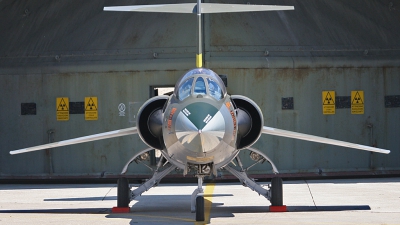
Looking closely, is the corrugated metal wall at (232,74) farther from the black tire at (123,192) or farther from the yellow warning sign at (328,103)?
the black tire at (123,192)

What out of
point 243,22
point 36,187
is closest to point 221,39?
point 243,22

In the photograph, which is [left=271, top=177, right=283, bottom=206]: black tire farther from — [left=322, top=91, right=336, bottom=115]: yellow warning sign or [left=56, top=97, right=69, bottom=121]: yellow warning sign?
[left=56, top=97, right=69, bottom=121]: yellow warning sign

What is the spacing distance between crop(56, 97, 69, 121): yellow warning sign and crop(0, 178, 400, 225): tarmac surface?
68.2 inches

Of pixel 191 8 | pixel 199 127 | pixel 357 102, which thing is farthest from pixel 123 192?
pixel 357 102

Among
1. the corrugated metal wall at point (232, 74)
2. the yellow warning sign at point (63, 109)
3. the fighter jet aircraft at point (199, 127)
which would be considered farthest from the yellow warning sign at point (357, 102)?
the yellow warning sign at point (63, 109)

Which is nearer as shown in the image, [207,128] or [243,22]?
[207,128]

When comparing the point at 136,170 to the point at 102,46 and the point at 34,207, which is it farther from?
the point at 34,207

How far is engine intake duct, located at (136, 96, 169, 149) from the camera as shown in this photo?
1048 cm

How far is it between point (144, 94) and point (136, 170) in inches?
76.3

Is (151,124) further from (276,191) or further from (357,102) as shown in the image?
(357,102)

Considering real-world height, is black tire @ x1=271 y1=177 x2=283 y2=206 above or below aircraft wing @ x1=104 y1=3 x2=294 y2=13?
below

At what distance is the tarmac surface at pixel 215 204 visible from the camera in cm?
1016

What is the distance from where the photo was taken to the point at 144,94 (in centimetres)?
1670

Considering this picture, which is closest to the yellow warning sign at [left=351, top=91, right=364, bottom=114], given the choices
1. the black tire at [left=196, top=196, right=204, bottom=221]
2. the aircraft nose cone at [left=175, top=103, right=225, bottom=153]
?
the black tire at [left=196, top=196, right=204, bottom=221]
